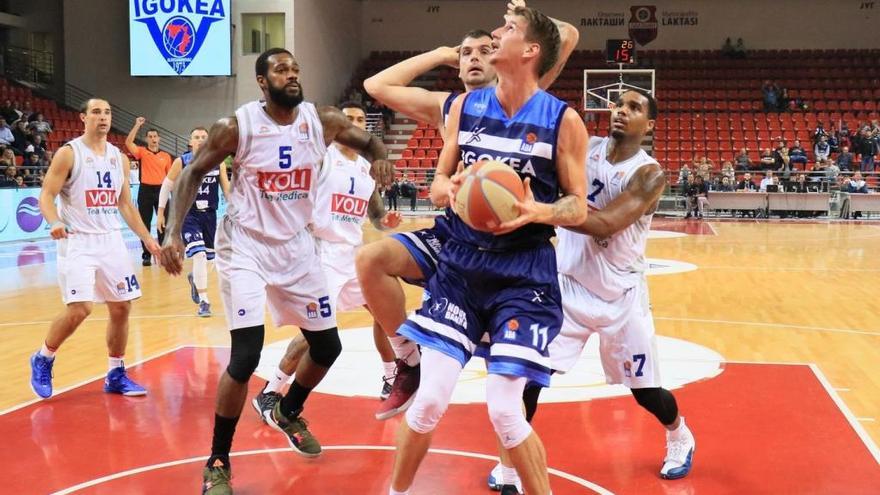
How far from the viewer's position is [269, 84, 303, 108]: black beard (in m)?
4.41

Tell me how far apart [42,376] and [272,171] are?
2551 millimetres

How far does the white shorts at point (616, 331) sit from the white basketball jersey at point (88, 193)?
133 inches

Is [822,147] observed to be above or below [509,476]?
above

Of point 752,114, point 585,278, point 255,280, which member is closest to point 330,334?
point 255,280

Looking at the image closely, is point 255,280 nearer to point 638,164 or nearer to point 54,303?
point 638,164

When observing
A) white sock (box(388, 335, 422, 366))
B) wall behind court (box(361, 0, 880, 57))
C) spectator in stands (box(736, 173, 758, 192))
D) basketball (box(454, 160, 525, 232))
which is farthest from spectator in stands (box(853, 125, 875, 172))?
basketball (box(454, 160, 525, 232))

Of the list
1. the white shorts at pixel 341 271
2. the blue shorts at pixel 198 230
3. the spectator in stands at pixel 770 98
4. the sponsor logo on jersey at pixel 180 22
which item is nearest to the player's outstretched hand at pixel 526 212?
the white shorts at pixel 341 271

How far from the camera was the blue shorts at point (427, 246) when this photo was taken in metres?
3.91

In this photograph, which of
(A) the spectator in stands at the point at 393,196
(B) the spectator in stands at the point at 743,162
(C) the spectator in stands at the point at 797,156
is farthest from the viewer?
(A) the spectator in stands at the point at 393,196

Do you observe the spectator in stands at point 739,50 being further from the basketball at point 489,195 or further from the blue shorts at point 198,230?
the basketball at point 489,195

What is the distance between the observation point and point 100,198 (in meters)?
6.23

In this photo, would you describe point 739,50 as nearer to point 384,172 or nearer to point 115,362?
point 115,362

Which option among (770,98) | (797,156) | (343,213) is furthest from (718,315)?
(770,98)

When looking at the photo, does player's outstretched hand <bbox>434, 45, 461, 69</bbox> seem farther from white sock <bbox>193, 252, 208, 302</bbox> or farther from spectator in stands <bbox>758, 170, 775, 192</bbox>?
spectator in stands <bbox>758, 170, 775, 192</bbox>
